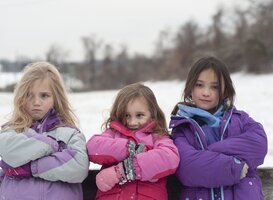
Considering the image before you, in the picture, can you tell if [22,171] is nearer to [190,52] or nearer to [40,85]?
[40,85]

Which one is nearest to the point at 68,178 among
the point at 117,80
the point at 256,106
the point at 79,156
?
the point at 79,156

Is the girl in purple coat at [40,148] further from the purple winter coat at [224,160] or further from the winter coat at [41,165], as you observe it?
the purple winter coat at [224,160]

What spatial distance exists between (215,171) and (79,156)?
0.74m

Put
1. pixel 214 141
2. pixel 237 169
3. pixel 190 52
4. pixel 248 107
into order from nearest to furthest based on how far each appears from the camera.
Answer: pixel 237 169
pixel 214 141
pixel 248 107
pixel 190 52

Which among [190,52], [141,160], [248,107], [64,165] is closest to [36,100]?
[64,165]

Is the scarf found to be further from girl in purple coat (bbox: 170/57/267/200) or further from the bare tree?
the bare tree

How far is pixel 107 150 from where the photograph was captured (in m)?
2.44

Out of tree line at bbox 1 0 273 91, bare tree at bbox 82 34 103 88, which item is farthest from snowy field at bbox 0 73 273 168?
bare tree at bbox 82 34 103 88

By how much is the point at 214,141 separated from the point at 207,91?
31cm

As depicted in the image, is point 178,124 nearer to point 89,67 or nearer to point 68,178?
point 68,178

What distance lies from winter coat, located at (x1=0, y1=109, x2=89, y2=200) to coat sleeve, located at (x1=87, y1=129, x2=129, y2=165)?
0.05m

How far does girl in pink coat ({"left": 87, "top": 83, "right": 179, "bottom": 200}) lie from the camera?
2.39m

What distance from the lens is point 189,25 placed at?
161ft

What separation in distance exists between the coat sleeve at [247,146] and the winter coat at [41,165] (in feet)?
Result: 2.46
